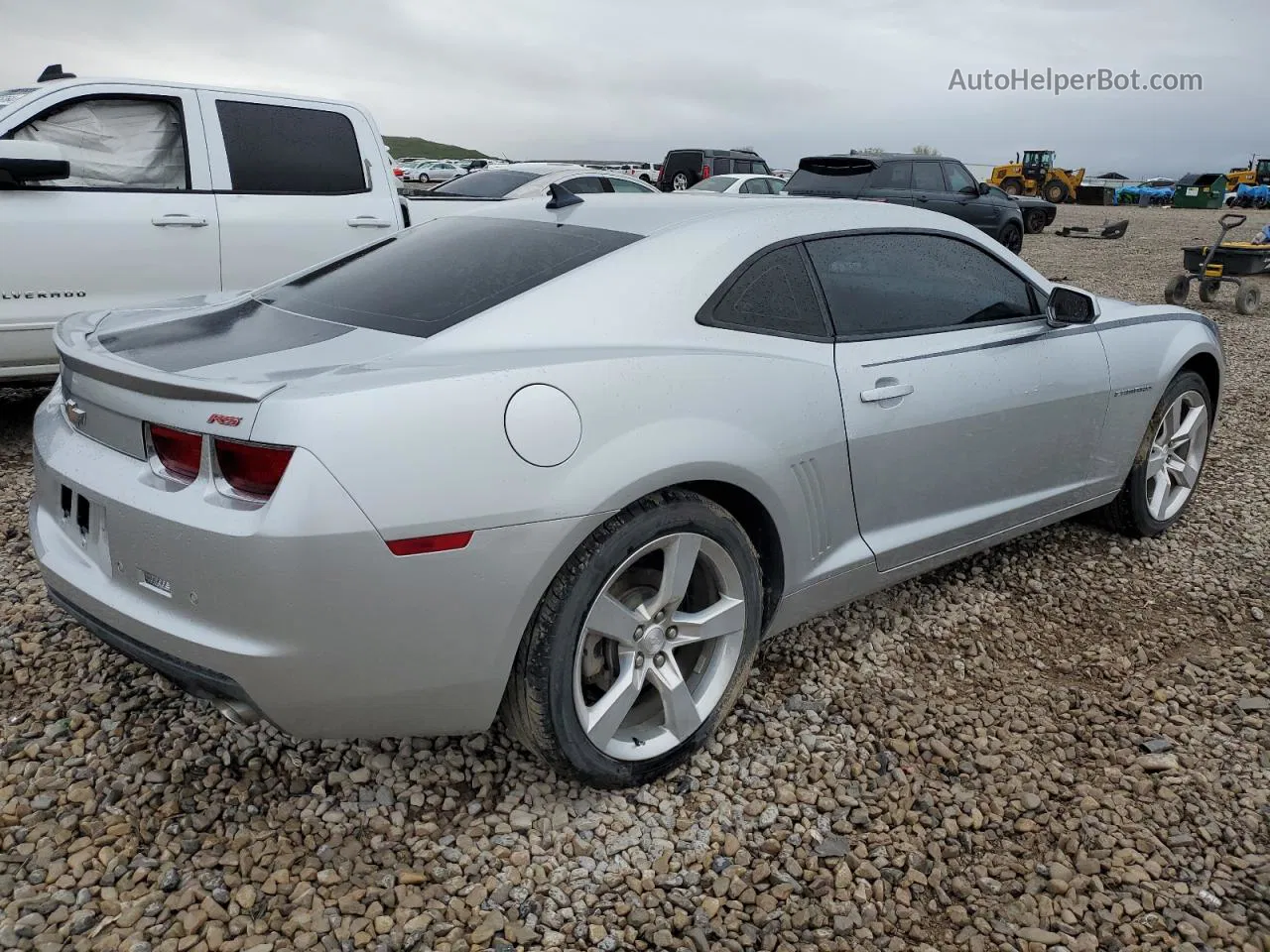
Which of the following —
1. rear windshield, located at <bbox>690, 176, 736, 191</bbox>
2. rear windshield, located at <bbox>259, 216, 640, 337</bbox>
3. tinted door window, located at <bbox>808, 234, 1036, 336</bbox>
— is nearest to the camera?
rear windshield, located at <bbox>259, 216, 640, 337</bbox>

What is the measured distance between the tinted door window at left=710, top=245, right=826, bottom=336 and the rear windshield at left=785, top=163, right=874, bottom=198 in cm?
1261

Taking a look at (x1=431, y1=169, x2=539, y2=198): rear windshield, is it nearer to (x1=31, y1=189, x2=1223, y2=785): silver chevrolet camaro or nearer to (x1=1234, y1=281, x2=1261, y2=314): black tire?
(x1=1234, y1=281, x2=1261, y2=314): black tire

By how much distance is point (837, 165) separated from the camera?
15.1 meters

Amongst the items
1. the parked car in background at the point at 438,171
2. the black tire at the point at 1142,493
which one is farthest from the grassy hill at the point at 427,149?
the black tire at the point at 1142,493

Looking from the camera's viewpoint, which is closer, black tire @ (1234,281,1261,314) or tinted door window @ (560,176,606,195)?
black tire @ (1234,281,1261,314)

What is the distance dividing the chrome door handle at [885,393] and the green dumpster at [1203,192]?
4068 cm

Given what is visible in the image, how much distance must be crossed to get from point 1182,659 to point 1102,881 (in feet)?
4.48

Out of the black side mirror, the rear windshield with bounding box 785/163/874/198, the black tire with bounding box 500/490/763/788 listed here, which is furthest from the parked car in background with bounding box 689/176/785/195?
the black tire with bounding box 500/490/763/788

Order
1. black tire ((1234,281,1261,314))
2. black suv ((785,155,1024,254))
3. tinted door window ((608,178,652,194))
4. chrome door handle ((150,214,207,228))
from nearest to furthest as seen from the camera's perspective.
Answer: chrome door handle ((150,214,207,228)) → black tire ((1234,281,1261,314)) → tinted door window ((608,178,652,194)) → black suv ((785,155,1024,254))

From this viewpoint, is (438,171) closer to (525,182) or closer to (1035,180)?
(1035,180)

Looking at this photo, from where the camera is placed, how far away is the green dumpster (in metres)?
36.8

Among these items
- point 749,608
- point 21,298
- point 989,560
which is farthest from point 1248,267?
point 21,298

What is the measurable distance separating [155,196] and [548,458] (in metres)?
3.88

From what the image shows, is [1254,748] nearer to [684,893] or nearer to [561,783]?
[684,893]
